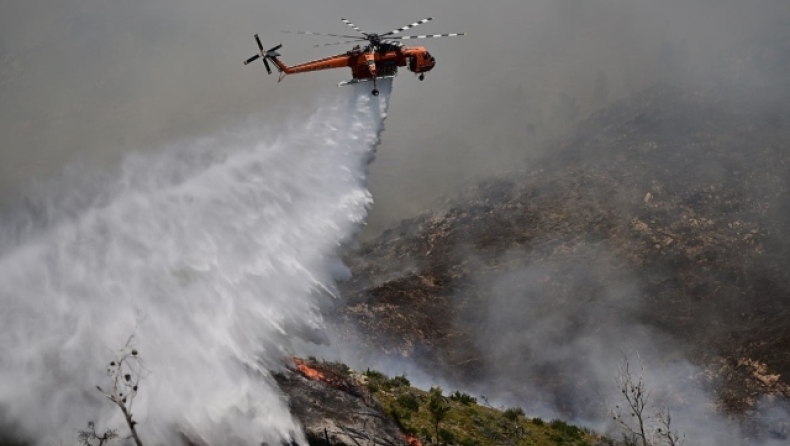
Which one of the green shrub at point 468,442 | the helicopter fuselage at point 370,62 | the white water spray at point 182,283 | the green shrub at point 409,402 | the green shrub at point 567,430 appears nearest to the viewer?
the white water spray at point 182,283

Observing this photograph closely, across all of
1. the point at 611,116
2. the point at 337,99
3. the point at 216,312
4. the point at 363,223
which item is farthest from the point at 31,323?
the point at 611,116

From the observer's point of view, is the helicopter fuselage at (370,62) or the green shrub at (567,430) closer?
the green shrub at (567,430)

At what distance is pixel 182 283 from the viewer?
3509 centimetres

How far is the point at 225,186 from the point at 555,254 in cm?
6603

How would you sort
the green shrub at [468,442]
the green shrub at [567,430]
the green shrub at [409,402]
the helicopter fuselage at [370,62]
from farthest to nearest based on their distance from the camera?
the helicopter fuselage at [370,62] → the green shrub at [567,430] → the green shrub at [409,402] → the green shrub at [468,442]

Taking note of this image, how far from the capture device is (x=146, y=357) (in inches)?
1217

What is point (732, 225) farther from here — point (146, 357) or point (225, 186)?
point (146, 357)

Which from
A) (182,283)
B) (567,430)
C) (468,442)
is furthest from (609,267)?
(182,283)

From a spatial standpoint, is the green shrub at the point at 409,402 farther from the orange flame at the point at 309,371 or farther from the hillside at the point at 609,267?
the hillside at the point at 609,267

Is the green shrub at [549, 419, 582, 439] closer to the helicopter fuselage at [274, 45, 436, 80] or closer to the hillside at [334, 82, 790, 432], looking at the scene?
the hillside at [334, 82, 790, 432]

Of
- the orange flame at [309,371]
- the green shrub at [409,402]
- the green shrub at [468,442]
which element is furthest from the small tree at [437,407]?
the orange flame at [309,371]

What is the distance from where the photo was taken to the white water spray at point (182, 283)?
2970cm

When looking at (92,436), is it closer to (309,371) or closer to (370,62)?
(309,371)

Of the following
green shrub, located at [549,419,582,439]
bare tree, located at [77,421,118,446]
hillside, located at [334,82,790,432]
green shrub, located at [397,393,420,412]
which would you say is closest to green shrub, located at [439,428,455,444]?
green shrub, located at [397,393,420,412]
